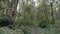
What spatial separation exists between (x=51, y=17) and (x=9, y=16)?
328 centimetres

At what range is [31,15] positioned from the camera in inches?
377

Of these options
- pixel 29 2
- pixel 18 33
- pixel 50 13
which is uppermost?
pixel 29 2

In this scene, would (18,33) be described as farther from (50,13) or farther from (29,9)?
(50,13)

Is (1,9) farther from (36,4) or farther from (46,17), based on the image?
(46,17)

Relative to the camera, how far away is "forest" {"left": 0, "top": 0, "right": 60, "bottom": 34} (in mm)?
9578

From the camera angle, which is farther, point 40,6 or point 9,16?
point 9,16

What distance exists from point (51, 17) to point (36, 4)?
143cm

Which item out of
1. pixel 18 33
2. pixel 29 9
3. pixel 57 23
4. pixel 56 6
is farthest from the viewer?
pixel 56 6

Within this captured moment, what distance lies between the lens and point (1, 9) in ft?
33.7

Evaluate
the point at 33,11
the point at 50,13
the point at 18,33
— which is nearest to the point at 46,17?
the point at 50,13

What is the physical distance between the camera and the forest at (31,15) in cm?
958

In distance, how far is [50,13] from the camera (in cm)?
1043

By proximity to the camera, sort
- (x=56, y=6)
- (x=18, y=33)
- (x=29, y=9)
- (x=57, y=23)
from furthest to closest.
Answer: (x=56, y=6), (x=57, y=23), (x=29, y=9), (x=18, y=33)

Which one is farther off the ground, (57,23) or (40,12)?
(40,12)
